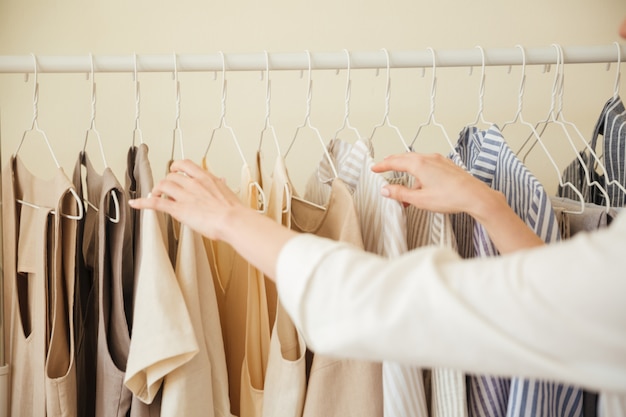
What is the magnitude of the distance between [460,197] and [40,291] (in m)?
0.59

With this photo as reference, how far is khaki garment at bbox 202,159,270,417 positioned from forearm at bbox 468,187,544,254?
31 centimetres

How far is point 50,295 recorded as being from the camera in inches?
33.1

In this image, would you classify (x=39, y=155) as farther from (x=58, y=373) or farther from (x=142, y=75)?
(x=58, y=373)

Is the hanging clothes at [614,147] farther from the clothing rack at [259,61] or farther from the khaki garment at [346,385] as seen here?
the khaki garment at [346,385]

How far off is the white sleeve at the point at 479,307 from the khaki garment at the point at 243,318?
32 cm

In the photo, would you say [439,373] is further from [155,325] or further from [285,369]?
[155,325]

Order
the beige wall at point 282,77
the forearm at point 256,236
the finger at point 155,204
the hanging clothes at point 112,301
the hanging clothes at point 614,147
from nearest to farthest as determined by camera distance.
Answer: the forearm at point 256,236, the finger at point 155,204, the hanging clothes at point 112,301, the hanging clothes at point 614,147, the beige wall at point 282,77

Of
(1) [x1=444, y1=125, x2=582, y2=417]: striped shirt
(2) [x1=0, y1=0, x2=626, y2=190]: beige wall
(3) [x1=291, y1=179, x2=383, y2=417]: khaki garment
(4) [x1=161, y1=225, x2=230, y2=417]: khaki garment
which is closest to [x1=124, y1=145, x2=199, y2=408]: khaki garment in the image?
(4) [x1=161, y1=225, x2=230, y2=417]: khaki garment

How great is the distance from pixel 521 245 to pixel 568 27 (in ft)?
3.14

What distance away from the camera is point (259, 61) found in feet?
2.90

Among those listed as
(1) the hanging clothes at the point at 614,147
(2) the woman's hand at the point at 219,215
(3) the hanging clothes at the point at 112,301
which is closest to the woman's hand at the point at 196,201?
(2) the woman's hand at the point at 219,215

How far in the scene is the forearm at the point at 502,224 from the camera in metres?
0.71

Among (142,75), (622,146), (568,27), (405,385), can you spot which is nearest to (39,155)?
(142,75)

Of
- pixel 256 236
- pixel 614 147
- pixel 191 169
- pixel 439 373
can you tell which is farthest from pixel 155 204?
pixel 614 147
